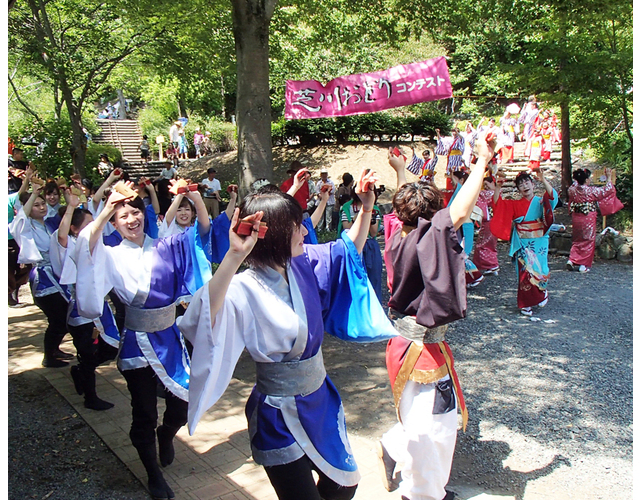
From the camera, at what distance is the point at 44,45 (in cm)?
1311

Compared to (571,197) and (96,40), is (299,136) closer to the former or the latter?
(96,40)

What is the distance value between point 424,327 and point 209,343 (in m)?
1.39

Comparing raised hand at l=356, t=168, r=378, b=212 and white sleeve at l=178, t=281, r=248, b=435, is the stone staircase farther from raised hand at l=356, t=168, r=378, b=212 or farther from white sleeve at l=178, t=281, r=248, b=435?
white sleeve at l=178, t=281, r=248, b=435

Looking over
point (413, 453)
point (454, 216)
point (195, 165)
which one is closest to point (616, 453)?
point (413, 453)

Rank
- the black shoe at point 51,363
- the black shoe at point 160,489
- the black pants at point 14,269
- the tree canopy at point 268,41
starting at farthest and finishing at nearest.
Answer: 1. the black pants at point 14,269
2. the tree canopy at point 268,41
3. the black shoe at point 51,363
4. the black shoe at point 160,489

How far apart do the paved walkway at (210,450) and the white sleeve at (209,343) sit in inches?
54.0

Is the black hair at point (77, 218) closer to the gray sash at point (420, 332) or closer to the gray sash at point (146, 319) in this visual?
the gray sash at point (146, 319)

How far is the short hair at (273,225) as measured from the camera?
96.4 inches

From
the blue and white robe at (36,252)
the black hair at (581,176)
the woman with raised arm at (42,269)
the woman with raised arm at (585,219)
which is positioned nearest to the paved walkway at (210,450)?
the woman with raised arm at (42,269)

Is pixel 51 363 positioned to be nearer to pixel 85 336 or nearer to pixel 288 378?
pixel 85 336

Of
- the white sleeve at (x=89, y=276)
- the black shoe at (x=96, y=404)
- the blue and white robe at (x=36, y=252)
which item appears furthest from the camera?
the blue and white robe at (x=36, y=252)

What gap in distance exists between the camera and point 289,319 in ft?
8.01

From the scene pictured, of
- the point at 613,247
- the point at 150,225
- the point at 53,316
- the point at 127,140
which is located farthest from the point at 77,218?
the point at 127,140

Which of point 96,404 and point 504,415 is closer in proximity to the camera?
point 504,415
